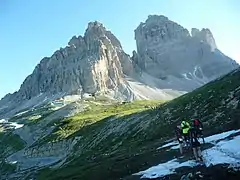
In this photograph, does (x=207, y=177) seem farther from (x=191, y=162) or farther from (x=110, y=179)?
(x=110, y=179)

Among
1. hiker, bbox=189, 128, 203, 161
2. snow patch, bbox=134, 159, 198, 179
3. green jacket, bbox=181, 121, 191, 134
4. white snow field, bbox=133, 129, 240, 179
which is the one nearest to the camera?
white snow field, bbox=133, 129, 240, 179

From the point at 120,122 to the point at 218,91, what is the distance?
42.9 m

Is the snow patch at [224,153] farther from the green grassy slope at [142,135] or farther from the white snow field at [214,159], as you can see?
the green grassy slope at [142,135]

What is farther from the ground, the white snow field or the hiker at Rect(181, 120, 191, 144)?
the hiker at Rect(181, 120, 191, 144)

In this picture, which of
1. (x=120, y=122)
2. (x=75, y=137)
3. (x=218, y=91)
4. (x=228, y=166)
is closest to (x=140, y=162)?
(x=228, y=166)

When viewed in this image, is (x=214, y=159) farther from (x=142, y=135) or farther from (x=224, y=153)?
(x=142, y=135)

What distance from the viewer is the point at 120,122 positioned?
125 m

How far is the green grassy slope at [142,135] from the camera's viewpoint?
52.4 m

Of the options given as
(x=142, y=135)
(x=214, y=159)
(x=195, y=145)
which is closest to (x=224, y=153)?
(x=214, y=159)

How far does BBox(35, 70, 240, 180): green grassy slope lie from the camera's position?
52.4 metres

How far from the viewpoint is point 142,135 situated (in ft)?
302

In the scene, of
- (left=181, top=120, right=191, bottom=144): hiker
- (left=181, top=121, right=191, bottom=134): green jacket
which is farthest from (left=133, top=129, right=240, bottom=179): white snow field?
(left=181, top=121, right=191, bottom=134): green jacket

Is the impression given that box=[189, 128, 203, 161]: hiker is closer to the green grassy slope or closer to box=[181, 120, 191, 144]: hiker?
box=[181, 120, 191, 144]: hiker

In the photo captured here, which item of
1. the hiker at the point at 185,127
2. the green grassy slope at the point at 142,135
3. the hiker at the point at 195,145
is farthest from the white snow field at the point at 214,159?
the green grassy slope at the point at 142,135
